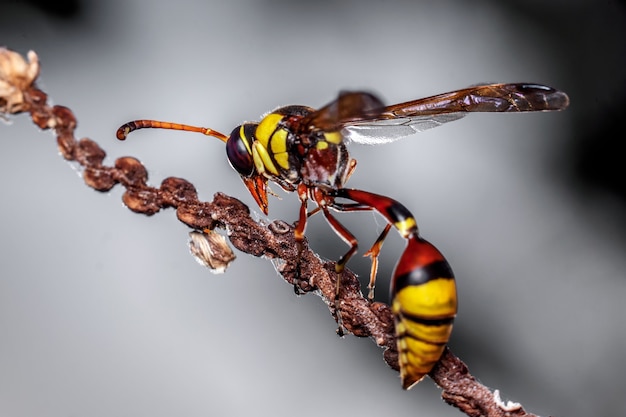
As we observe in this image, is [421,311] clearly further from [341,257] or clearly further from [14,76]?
[14,76]

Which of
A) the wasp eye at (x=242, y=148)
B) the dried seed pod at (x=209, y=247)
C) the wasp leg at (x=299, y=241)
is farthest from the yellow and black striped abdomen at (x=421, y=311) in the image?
the wasp eye at (x=242, y=148)

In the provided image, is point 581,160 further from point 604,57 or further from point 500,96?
point 500,96

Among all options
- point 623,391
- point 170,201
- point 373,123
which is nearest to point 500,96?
point 373,123

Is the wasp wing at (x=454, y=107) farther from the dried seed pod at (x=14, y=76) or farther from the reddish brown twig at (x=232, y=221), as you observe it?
the dried seed pod at (x=14, y=76)

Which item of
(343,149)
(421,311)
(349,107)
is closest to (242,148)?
(343,149)

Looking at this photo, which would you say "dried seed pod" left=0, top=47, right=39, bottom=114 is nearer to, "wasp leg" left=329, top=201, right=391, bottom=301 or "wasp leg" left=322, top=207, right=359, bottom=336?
"wasp leg" left=322, top=207, right=359, bottom=336
